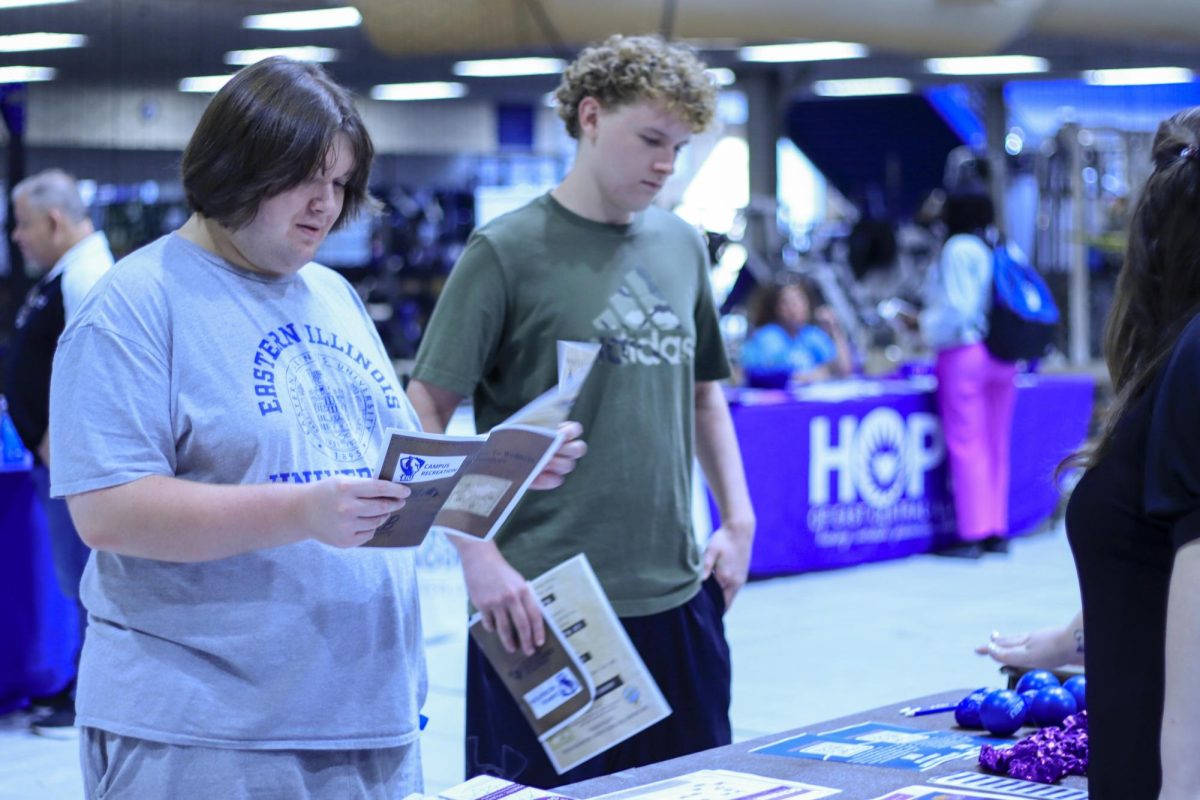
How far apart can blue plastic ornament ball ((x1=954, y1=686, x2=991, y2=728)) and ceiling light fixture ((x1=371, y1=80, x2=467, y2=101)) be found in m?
14.0

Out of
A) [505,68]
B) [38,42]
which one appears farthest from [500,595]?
Answer: [505,68]

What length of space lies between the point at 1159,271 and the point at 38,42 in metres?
10.7

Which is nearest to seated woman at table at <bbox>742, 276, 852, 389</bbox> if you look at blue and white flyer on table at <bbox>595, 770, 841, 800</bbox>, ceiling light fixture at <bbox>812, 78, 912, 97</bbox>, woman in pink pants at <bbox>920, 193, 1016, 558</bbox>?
woman in pink pants at <bbox>920, 193, 1016, 558</bbox>

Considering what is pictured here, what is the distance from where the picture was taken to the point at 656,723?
2391 mm

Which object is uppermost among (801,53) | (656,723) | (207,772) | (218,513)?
(801,53)

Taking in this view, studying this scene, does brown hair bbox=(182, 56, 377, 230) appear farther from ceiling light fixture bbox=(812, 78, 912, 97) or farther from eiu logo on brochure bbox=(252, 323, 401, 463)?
ceiling light fixture bbox=(812, 78, 912, 97)

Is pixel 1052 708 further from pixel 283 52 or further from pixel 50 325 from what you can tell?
pixel 283 52

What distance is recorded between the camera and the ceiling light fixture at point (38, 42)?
10320 mm

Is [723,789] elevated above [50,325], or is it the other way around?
[50,325]

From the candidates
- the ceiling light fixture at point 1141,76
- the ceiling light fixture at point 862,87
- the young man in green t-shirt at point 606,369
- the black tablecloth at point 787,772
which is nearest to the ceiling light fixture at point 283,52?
the ceiling light fixture at point 862,87

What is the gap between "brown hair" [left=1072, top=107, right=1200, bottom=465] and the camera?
4.66 feet

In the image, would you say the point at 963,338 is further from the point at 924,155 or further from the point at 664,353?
the point at 924,155

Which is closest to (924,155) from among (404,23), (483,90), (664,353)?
(483,90)

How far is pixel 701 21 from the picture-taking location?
851cm
